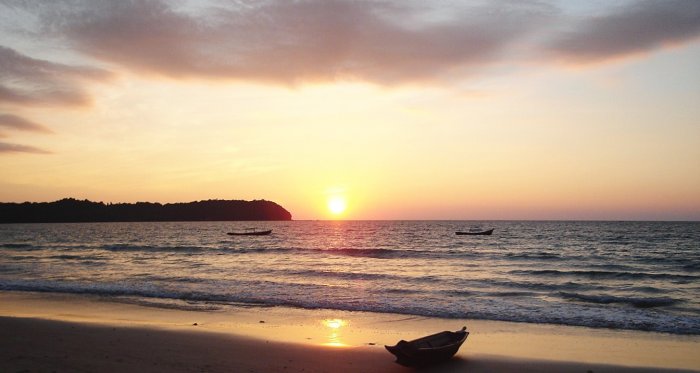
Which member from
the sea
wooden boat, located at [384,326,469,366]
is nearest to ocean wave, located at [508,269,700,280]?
the sea

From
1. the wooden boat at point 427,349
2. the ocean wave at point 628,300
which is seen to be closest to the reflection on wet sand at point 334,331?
the wooden boat at point 427,349

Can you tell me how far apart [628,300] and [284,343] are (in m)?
16.6

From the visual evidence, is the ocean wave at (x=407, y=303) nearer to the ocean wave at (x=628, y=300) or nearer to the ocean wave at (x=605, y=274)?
the ocean wave at (x=628, y=300)

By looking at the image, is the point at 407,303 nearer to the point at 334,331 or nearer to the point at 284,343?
the point at 334,331

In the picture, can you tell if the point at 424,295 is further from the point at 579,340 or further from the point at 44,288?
the point at 44,288

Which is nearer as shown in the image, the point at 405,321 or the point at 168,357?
the point at 168,357

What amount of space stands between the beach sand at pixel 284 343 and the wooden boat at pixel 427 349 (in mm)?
332

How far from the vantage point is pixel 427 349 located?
11016mm

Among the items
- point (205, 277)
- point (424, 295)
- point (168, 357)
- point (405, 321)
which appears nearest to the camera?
point (168, 357)

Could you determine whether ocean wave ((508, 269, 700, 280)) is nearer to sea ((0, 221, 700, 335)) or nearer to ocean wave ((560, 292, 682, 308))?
sea ((0, 221, 700, 335))

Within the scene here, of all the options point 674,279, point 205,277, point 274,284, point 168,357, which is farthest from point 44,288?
point 674,279

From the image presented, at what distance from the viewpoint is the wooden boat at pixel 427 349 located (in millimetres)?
10683

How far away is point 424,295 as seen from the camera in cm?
2372

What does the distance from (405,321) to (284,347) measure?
5.60 m
